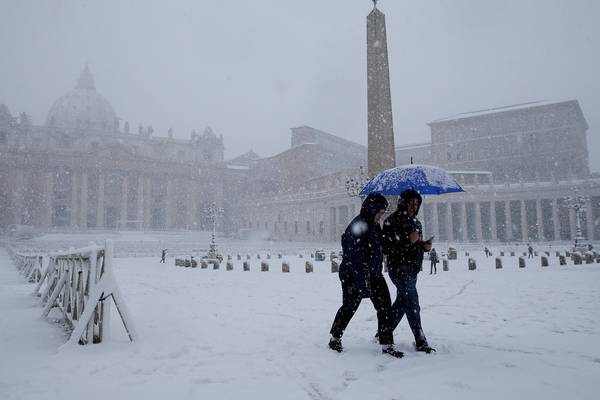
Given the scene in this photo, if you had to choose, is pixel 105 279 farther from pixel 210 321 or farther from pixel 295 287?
pixel 295 287

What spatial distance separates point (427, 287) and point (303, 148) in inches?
2172

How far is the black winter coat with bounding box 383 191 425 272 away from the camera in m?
4.58

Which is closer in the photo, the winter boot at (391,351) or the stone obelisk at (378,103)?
the winter boot at (391,351)

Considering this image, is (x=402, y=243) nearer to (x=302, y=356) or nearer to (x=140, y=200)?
(x=302, y=356)

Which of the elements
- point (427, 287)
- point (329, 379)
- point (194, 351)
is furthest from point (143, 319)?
point (427, 287)

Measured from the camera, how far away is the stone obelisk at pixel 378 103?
1520 cm

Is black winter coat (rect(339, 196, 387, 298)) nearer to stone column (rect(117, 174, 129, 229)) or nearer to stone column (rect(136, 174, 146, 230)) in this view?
stone column (rect(117, 174, 129, 229))

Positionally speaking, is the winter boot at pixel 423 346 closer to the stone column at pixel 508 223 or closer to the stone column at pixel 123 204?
the stone column at pixel 508 223

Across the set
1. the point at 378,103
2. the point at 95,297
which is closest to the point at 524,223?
the point at 378,103

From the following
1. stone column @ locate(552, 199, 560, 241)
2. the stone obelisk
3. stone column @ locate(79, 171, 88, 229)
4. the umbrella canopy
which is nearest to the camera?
the umbrella canopy

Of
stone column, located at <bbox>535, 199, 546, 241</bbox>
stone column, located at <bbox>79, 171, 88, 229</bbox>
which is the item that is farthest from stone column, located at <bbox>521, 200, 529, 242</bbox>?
stone column, located at <bbox>79, 171, 88, 229</bbox>

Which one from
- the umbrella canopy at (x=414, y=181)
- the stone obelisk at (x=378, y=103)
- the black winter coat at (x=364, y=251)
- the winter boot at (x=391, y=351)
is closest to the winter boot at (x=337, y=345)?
the winter boot at (x=391, y=351)

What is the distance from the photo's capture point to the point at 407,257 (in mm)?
4582

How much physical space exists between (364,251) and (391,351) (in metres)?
1.10
